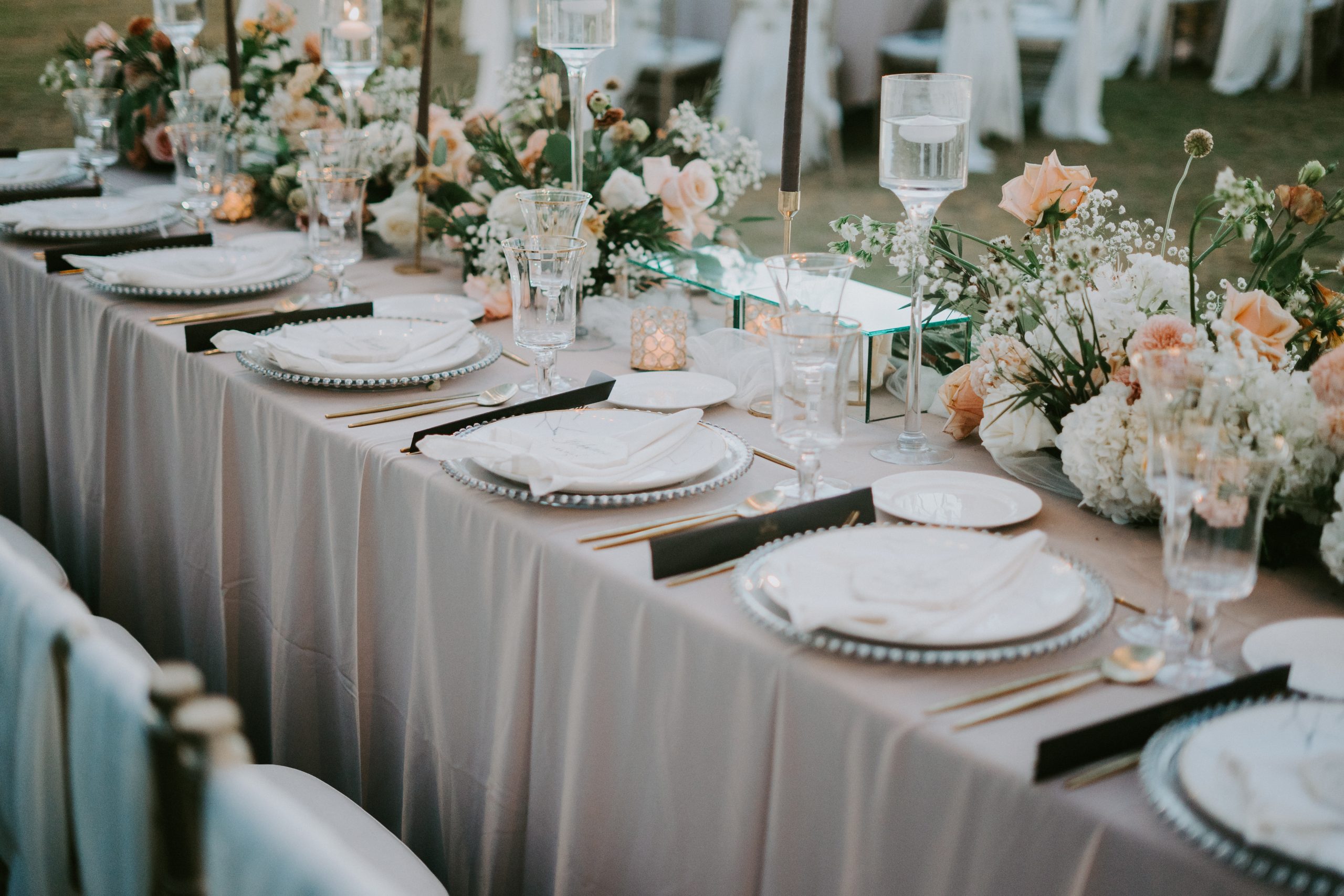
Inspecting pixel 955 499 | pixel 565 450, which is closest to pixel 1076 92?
pixel 955 499

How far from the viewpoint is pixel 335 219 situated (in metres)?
1.93

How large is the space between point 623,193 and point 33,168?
1.89m

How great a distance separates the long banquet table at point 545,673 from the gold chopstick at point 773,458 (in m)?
0.03

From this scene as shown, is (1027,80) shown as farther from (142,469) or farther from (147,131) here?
(142,469)

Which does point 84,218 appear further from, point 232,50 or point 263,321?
point 263,321

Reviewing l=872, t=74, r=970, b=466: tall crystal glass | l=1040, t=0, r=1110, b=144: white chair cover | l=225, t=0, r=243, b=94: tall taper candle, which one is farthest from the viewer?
l=1040, t=0, r=1110, b=144: white chair cover

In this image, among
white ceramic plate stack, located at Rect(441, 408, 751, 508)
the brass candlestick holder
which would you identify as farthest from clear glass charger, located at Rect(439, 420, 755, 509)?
the brass candlestick holder

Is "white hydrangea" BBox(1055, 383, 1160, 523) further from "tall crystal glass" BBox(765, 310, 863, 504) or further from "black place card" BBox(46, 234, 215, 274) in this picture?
"black place card" BBox(46, 234, 215, 274)

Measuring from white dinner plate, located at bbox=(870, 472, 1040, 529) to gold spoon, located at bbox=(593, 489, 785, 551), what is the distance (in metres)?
0.11

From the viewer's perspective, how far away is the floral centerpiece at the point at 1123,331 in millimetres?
1091

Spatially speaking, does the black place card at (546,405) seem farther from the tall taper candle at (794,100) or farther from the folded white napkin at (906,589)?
the folded white napkin at (906,589)

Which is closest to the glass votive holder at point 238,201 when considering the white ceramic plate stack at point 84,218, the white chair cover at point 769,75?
the white ceramic plate stack at point 84,218

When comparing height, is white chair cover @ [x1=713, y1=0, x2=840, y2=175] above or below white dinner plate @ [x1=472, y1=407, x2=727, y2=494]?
above

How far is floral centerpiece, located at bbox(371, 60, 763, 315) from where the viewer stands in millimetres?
1981
